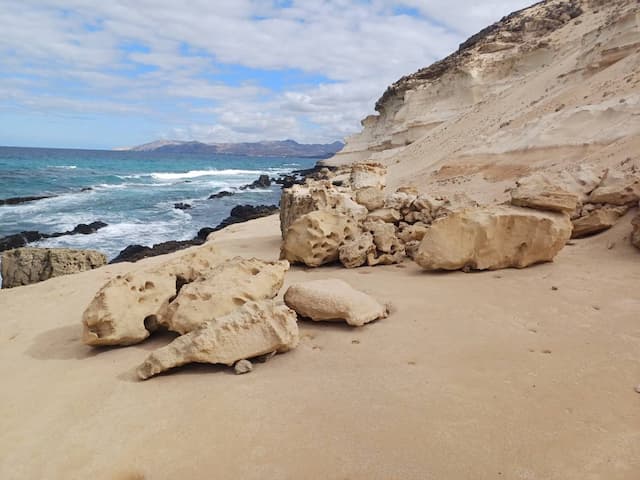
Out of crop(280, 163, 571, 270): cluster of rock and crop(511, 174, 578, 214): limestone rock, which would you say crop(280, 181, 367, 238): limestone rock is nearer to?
crop(280, 163, 571, 270): cluster of rock

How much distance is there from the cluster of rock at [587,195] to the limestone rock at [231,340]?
338 centimetres

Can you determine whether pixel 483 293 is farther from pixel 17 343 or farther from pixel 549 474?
pixel 17 343

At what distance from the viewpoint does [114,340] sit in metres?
3.71

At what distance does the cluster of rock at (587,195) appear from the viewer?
5219 millimetres

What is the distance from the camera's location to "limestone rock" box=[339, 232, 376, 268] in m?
5.75

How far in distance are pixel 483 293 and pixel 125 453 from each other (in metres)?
3.17

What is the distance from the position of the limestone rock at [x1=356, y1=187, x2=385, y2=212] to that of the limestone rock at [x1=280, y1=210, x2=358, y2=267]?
140 centimetres

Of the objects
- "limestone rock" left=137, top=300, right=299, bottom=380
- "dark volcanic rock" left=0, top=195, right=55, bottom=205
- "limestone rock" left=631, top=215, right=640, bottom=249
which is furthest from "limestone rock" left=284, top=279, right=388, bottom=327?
"dark volcanic rock" left=0, top=195, right=55, bottom=205

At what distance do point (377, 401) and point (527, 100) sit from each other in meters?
15.5

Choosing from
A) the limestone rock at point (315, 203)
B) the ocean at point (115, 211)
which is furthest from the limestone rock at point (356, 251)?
the ocean at point (115, 211)

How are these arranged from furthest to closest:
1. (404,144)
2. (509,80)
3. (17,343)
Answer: (404,144) → (509,80) → (17,343)

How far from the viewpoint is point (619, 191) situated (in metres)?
5.87

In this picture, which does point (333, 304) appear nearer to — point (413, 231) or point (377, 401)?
point (377, 401)

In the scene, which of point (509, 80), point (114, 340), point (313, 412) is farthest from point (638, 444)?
point (509, 80)
